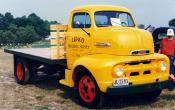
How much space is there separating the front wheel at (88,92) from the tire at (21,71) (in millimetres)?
3679

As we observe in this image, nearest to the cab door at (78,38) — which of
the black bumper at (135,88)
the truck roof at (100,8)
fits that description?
the truck roof at (100,8)

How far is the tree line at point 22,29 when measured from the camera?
6178cm

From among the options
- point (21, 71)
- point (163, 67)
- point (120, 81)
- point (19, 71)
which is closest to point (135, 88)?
point (120, 81)

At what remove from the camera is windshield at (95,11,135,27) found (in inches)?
396

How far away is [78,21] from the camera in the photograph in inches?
408

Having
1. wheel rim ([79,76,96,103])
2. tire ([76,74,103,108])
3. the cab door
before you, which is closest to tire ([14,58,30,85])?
the cab door

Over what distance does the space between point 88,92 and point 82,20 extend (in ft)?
6.74

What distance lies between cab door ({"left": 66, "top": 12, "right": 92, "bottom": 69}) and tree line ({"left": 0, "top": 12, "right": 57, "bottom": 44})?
49.8m

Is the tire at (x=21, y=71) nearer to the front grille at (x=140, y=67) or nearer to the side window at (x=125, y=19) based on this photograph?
the side window at (x=125, y=19)

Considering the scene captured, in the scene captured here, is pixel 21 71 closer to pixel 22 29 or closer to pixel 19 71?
pixel 19 71

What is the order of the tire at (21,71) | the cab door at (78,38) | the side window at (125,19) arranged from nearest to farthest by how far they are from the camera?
the cab door at (78,38) < the side window at (125,19) < the tire at (21,71)

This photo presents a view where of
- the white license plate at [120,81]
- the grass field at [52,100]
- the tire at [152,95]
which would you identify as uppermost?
the white license plate at [120,81]

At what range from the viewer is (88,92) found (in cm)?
920

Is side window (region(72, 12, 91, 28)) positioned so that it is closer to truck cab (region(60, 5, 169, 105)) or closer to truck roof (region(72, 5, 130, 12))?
truck cab (region(60, 5, 169, 105))
